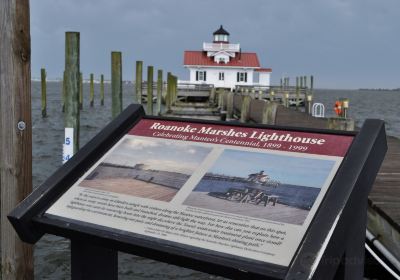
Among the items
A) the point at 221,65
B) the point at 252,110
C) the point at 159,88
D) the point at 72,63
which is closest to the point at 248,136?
the point at 72,63

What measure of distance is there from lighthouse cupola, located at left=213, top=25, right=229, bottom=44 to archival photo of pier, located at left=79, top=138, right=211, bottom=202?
182 ft

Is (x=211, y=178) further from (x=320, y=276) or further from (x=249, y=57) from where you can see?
(x=249, y=57)

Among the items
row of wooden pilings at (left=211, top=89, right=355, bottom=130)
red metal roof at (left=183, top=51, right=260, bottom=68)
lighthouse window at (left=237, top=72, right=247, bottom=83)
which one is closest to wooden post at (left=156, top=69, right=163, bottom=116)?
row of wooden pilings at (left=211, top=89, right=355, bottom=130)

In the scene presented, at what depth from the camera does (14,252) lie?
405cm

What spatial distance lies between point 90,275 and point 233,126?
46.5 inches

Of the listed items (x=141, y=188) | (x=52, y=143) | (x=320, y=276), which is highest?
(x=141, y=188)

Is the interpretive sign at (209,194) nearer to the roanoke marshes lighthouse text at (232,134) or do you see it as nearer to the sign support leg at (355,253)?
the roanoke marshes lighthouse text at (232,134)

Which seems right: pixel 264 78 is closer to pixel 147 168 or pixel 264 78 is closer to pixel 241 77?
pixel 241 77

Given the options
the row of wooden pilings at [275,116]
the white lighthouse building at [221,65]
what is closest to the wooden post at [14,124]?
the row of wooden pilings at [275,116]

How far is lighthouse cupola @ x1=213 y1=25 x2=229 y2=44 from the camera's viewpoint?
189 ft

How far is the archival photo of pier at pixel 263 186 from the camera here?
7.96 ft

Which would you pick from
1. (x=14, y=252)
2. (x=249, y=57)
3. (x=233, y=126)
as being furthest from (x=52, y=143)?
(x=249, y=57)

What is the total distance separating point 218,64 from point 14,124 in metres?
50.2

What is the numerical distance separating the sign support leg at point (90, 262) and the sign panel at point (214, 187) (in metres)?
0.30
